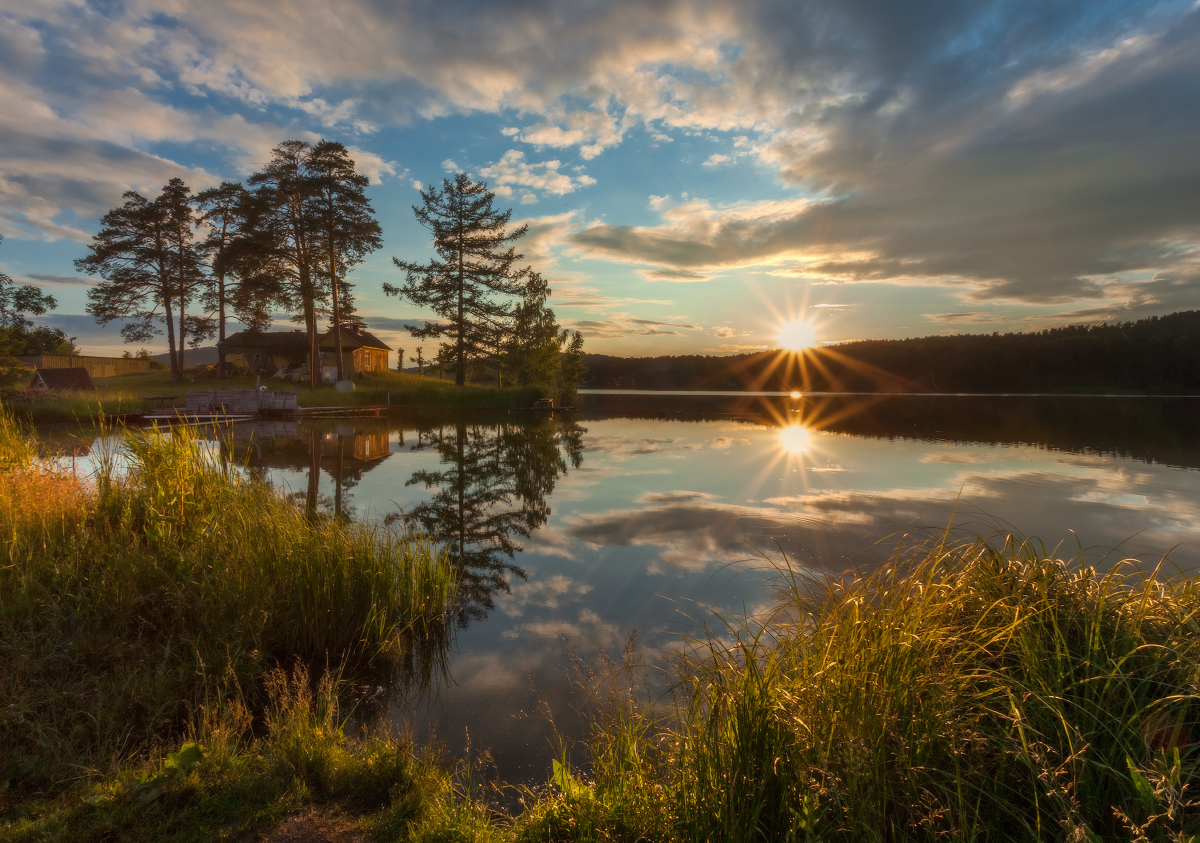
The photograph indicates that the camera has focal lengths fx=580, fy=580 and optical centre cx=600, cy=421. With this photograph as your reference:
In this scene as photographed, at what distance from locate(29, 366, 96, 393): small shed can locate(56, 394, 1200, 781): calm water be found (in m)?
15.6

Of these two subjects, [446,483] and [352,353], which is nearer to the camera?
[446,483]

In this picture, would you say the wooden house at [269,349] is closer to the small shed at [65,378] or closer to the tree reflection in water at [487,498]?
the small shed at [65,378]

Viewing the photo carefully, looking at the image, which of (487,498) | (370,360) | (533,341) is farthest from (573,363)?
(487,498)

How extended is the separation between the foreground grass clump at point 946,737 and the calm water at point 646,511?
167 cm

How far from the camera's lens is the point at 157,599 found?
5254 mm

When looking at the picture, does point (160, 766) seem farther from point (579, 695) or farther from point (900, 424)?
point (900, 424)

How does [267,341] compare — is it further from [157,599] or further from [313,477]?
[157,599]

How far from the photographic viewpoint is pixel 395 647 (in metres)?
5.93

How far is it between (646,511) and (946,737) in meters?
9.57

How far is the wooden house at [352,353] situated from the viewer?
1847 inches

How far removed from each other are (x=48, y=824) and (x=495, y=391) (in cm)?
3843

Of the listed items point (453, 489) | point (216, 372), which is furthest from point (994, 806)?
point (216, 372)

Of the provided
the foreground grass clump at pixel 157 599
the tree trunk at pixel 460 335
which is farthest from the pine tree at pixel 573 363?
the foreground grass clump at pixel 157 599

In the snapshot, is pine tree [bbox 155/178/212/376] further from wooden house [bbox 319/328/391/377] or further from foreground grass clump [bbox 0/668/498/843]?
foreground grass clump [bbox 0/668/498/843]
